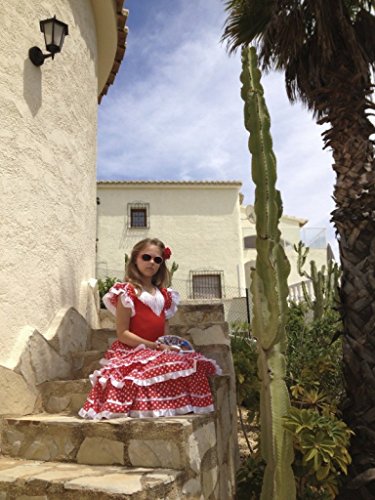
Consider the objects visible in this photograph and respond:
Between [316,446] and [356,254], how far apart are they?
1.82 m

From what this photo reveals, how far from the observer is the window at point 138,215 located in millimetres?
21078

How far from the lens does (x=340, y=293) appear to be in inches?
151

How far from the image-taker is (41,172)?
3.74 m

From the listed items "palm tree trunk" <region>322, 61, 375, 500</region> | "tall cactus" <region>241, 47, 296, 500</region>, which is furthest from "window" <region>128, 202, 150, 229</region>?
"tall cactus" <region>241, 47, 296, 500</region>

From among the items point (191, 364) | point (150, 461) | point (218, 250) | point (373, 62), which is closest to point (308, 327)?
point (373, 62)

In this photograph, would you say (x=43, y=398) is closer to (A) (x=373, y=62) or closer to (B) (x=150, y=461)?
(B) (x=150, y=461)

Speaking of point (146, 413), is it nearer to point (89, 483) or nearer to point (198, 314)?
point (89, 483)

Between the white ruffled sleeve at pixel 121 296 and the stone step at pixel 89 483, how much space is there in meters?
1.07

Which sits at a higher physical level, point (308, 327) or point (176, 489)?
point (308, 327)

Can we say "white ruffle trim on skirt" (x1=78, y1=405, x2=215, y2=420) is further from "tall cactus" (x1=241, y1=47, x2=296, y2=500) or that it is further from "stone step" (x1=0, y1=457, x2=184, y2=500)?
"tall cactus" (x1=241, y1=47, x2=296, y2=500)

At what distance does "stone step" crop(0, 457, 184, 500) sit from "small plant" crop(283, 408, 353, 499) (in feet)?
2.40

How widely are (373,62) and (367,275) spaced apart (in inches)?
95.3

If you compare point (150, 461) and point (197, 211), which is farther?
point (197, 211)

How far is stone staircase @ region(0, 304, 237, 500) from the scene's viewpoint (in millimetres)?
2092
